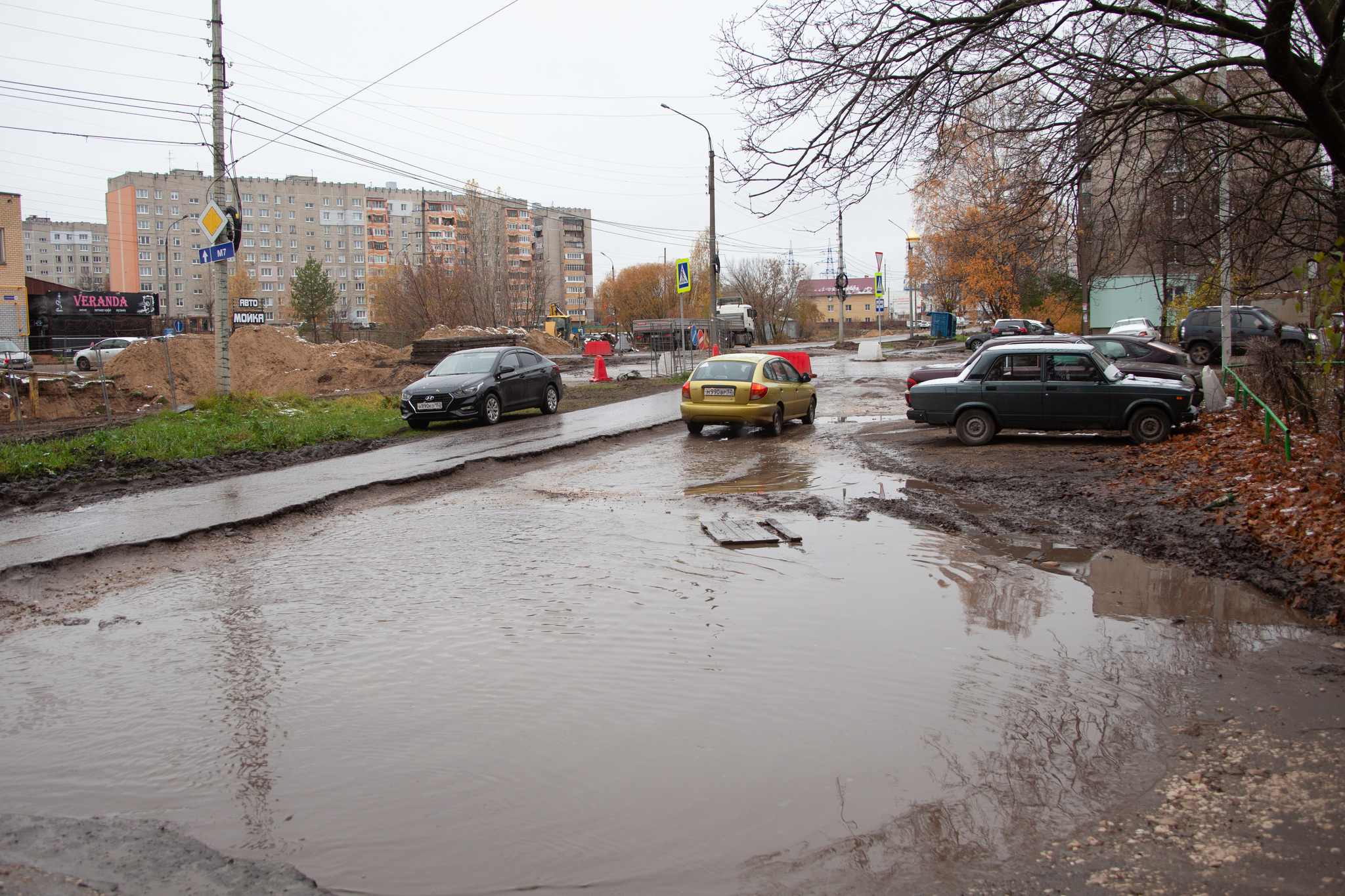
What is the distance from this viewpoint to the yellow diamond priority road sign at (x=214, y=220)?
17.3 meters

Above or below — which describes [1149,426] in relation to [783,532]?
above

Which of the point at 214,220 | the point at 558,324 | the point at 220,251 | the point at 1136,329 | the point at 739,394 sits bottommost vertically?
the point at 739,394

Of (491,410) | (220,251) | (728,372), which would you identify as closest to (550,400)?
(491,410)

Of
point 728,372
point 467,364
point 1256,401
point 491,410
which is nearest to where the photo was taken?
point 1256,401

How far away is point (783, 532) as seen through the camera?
343 inches

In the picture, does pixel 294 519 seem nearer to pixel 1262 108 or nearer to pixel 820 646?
pixel 820 646

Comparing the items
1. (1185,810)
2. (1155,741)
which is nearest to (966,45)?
(1155,741)

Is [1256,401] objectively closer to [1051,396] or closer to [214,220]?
[1051,396]

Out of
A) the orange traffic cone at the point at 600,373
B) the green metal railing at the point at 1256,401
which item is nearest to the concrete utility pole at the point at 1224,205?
the green metal railing at the point at 1256,401

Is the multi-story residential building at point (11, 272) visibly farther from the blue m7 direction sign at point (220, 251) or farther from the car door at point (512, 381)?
the car door at point (512, 381)

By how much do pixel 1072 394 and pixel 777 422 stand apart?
16.2ft

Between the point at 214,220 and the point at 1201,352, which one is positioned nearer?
the point at 214,220

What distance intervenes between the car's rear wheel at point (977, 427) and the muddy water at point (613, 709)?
6354 mm

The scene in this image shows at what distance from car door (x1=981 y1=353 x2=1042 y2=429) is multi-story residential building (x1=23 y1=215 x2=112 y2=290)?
17818 cm
